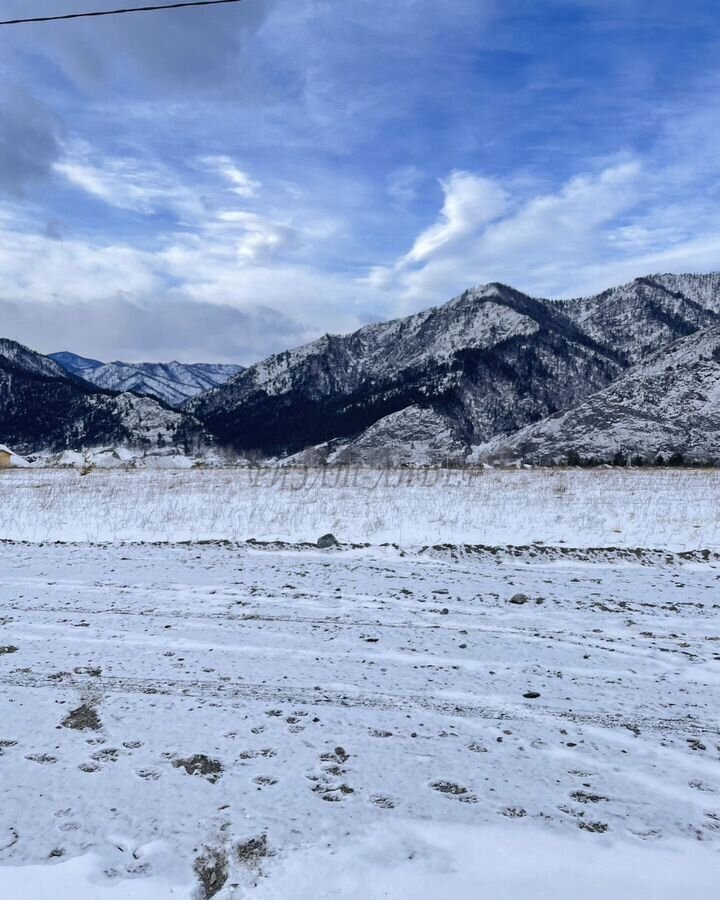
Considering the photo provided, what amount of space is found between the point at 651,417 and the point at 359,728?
128 meters

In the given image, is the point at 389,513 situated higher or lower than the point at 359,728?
higher

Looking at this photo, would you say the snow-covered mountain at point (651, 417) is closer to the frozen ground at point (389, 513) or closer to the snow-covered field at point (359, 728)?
the frozen ground at point (389, 513)

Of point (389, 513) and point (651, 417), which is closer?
point (389, 513)

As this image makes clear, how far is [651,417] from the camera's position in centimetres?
11750

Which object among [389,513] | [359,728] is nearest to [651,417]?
[389,513]

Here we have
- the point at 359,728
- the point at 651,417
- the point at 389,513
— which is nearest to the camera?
the point at 359,728

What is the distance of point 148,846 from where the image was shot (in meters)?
3.44

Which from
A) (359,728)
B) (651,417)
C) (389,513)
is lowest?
(359,728)

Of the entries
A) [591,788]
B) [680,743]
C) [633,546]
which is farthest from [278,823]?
[633,546]

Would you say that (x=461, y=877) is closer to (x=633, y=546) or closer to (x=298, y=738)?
(x=298, y=738)

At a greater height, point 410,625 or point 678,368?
point 678,368

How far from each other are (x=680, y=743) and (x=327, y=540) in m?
8.87

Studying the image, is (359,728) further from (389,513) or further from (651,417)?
(651,417)

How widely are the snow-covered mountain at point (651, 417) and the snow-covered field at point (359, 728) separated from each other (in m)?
94.6
